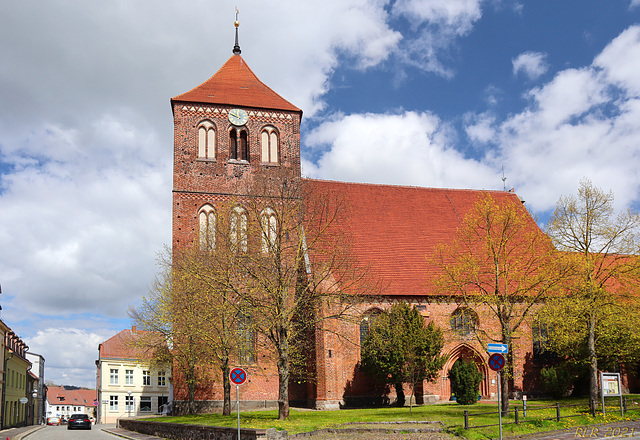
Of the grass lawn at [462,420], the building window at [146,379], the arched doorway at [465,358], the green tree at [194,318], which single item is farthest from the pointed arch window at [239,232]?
the building window at [146,379]

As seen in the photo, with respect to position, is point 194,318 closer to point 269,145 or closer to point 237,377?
point 237,377

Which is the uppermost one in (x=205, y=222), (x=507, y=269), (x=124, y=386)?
(x=205, y=222)

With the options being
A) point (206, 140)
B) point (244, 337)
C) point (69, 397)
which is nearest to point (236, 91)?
point (206, 140)

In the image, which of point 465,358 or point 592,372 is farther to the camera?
point 465,358

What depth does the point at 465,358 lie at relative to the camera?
30.5 m

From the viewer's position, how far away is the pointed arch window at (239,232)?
72.4 feet

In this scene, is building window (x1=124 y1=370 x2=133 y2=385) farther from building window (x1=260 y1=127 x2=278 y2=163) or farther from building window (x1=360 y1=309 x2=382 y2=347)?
building window (x1=360 y1=309 x2=382 y2=347)

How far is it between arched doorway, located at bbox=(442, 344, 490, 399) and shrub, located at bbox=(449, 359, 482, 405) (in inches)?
78.4

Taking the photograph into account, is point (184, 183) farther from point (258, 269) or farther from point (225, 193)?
point (258, 269)

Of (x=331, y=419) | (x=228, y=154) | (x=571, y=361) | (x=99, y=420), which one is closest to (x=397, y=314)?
(x=331, y=419)

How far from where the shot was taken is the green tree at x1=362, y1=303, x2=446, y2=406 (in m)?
26.3

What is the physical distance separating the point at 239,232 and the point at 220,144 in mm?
10653

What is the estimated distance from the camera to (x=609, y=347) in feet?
89.1

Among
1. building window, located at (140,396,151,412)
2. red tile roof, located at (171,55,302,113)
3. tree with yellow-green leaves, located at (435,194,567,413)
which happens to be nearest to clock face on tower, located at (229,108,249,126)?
red tile roof, located at (171,55,302,113)
